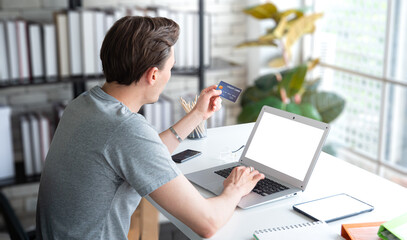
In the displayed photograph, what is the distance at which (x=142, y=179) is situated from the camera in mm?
1279

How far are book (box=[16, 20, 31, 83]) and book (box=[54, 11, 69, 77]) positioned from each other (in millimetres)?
153

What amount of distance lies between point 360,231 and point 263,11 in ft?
6.62

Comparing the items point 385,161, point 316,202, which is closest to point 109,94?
point 316,202

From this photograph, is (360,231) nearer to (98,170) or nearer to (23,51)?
(98,170)

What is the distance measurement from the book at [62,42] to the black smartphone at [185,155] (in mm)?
1078

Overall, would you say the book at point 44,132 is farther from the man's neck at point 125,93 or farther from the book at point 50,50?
the man's neck at point 125,93

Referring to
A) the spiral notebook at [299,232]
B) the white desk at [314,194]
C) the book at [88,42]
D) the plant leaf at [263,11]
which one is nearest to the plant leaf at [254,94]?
the plant leaf at [263,11]

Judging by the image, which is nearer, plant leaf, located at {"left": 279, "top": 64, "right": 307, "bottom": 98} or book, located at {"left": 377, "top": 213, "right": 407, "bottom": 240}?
book, located at {"left": 377, "top": 213, "right": 407, "bottom": 240}

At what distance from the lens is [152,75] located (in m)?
1.39

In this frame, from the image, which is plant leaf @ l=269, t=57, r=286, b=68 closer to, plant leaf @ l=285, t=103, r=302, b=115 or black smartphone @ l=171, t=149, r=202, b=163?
plant leaf @ l=285, t=103, r=302, b=115

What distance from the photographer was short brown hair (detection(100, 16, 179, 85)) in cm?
135

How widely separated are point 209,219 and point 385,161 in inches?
79.4

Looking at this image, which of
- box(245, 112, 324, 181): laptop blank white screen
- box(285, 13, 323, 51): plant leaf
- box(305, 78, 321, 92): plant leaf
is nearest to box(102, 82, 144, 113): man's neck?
box(245, 112, 324, 181): laptop blank white screen

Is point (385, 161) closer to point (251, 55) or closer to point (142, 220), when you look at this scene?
point (251, 55)
